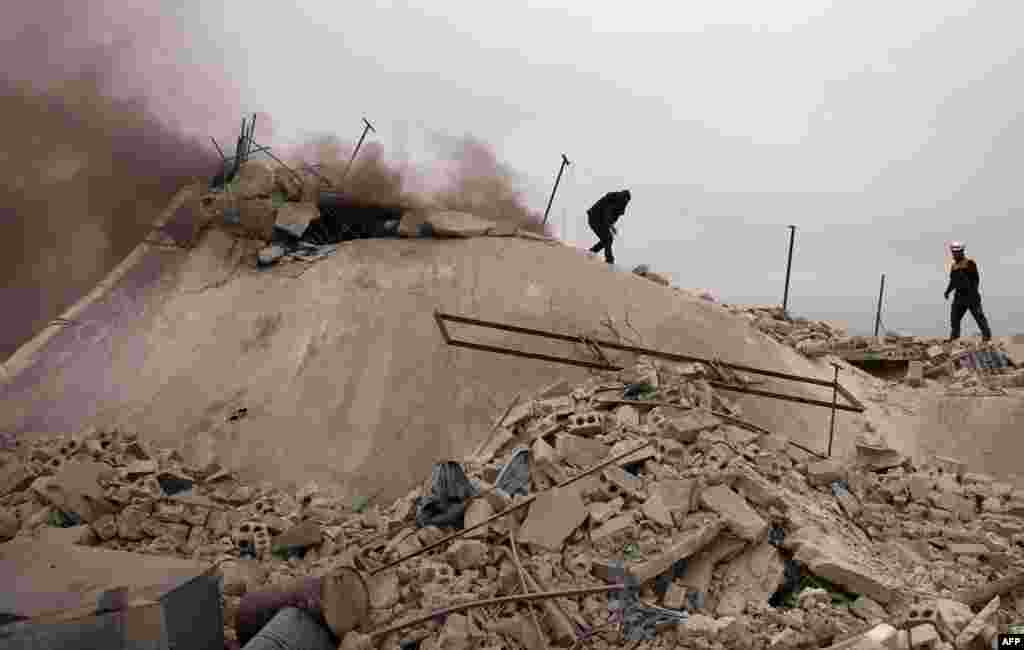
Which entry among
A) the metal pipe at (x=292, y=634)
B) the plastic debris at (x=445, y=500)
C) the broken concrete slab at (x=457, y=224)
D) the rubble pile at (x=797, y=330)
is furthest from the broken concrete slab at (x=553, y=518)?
the rubble pile at (x=797, y=330)

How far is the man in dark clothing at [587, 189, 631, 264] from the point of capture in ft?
39.6

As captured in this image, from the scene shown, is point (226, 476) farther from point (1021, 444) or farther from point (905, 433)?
point (1021, 444)

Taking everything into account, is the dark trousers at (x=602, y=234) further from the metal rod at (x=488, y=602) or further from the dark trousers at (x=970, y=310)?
the metal rod at (x=488, y=602)

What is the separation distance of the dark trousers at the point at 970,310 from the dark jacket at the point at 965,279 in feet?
0.21

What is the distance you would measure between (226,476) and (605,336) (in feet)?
13.7

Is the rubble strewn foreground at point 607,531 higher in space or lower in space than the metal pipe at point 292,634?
higher

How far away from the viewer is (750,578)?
17.0 ft

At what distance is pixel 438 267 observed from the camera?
30.6 feet

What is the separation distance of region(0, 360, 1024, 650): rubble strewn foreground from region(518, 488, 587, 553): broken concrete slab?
0.5 inches

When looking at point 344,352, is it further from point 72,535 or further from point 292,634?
point 292,634

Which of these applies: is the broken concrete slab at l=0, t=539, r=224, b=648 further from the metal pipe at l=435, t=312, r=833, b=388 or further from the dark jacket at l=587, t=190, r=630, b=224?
the dark jacket at l=587, t=190, r=630, b=224

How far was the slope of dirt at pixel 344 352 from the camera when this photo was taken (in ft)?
25.2

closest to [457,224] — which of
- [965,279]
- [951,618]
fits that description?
[951,618]

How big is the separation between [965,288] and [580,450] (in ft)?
31.6
